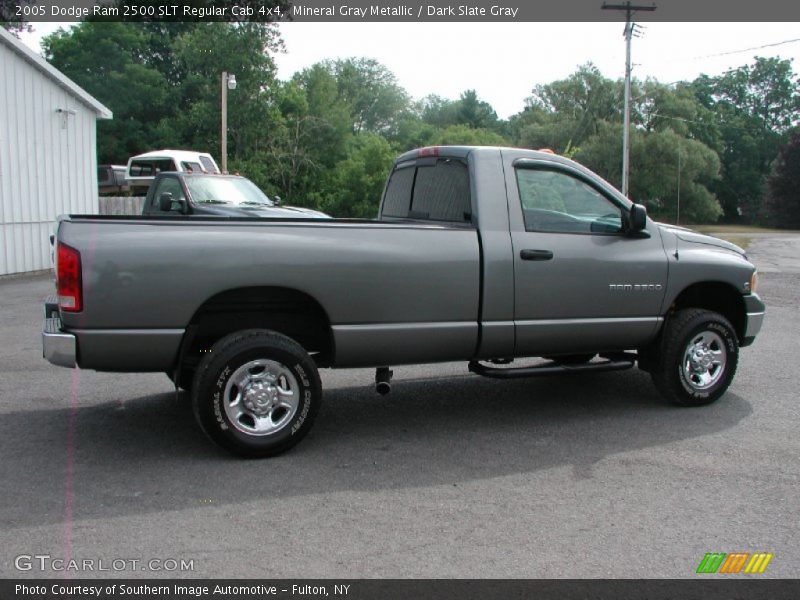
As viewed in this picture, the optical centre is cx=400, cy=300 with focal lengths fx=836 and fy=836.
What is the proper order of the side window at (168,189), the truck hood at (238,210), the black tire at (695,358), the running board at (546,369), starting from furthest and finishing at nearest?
1. the side window at (168,189)
2. the truck hood at (238,210)
3. the black tire at (695,358)
4. the running board at (546,369)

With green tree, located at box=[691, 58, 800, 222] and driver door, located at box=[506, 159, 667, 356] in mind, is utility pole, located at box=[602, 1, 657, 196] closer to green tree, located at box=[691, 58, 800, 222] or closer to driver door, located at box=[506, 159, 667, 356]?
driver door, located at box=[506, 159, 667, 356]

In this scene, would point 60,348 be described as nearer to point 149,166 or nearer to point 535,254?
point 535,254

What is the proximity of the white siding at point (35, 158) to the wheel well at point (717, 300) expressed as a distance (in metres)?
14.2

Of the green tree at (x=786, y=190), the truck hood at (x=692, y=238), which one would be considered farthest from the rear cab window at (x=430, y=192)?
the green tree at (x=786, y=190)

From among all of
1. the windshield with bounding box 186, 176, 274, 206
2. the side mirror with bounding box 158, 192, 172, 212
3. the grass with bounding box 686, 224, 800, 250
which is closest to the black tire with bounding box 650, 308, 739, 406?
the side mirror with bounding box 158, 192, 172, 212

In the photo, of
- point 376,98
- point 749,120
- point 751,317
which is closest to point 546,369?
point 751,317

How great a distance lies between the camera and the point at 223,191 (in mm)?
14633

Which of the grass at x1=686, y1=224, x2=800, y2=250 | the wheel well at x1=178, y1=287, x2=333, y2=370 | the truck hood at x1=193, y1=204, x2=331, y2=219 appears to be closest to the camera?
the wheel well at x1=178, y1=287, x2=333, y2=370

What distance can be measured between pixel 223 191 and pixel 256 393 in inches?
389

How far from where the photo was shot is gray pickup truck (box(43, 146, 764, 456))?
5.09 meters

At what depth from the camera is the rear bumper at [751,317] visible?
6934 millimetres

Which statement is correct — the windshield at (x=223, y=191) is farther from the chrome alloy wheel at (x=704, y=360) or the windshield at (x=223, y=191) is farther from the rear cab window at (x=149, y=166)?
the rear cab window at (x=149, y=166)

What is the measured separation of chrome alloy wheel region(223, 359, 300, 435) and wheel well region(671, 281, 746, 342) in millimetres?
3291
